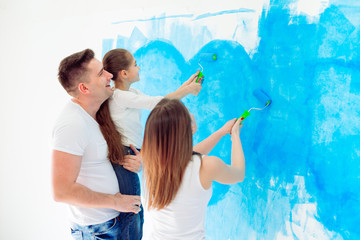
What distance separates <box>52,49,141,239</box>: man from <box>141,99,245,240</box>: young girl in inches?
10.5

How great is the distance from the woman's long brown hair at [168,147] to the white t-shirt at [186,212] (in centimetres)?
2

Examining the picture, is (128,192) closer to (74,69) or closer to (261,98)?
(74,69)

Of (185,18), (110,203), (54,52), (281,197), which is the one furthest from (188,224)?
(54,52)

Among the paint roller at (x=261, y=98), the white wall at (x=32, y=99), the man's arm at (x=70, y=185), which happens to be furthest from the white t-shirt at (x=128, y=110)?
the white wall at (x=32, y=99)

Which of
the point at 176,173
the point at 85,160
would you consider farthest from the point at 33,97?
the point at 176,173

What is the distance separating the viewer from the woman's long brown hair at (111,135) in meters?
1.27

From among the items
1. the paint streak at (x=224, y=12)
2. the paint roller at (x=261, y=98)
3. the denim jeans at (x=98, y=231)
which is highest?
the paint streak at (x=224, y=12)

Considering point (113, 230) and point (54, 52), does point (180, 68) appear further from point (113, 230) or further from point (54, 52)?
point (54, 52)

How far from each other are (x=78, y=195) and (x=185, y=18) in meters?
1.00

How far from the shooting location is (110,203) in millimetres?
1213

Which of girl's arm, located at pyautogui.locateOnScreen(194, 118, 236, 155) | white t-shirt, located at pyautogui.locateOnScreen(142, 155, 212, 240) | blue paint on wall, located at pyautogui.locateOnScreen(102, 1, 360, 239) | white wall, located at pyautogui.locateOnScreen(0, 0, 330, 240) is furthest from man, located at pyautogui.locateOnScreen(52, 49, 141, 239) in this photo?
white wall, located at pyautogui.locateOnScreen(0, 0, 330, 240)

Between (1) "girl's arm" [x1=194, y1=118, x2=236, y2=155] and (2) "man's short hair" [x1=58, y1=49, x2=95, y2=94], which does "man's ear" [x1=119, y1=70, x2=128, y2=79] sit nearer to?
(2) "man's short hair" [x1=58, y1=49, x2=95, y2=94]

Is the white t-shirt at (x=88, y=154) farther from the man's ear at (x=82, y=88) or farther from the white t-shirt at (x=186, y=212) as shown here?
the white t-shirt at (x=186, y=212)

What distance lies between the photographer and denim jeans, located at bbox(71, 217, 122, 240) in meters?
1.24
